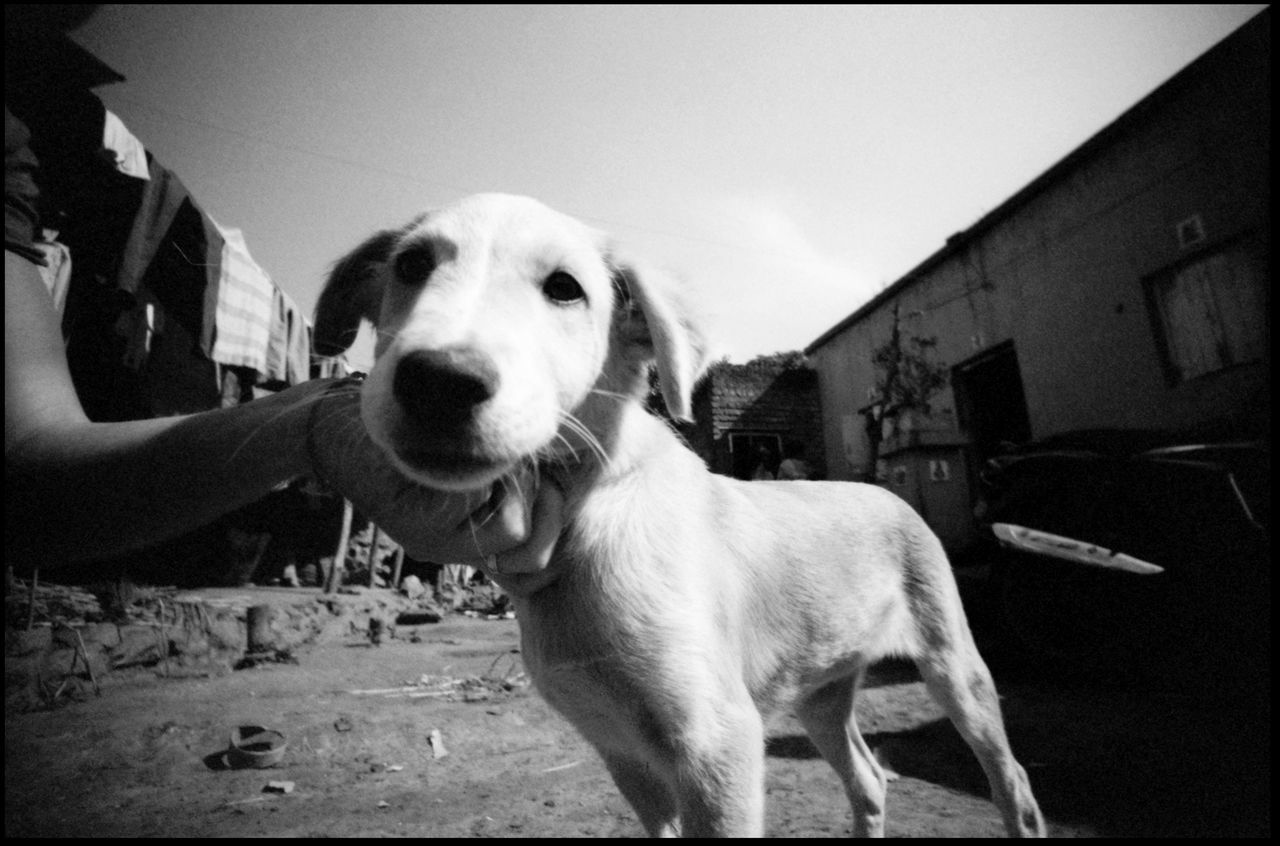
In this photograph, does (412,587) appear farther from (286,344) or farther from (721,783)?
(721,783)

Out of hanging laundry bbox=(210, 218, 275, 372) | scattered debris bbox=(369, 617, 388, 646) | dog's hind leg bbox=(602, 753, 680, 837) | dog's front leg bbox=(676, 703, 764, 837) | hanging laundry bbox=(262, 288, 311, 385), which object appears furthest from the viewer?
scattered debris bbox=(369, 617, 388, 646)

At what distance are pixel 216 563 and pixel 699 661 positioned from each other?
7663 millimetres

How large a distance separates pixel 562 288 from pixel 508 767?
318 centimetres

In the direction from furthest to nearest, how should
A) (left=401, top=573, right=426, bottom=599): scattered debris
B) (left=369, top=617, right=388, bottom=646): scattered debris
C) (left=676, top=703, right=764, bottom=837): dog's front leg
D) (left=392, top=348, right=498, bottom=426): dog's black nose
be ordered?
(left=401, top=573, right=426, bottom=599): scattered debris
(left=369, top=617, right=388, bottom=646): scattered debris
(left=676, top=703, right=764, bottom=837): dog's front leg
(left=392, top=348, right=498, bottom=426): dog's black nose

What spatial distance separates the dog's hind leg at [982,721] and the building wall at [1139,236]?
224 centimetres

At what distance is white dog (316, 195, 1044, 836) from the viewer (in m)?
1.09

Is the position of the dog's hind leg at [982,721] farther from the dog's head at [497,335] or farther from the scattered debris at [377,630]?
the scattered debris at [377,630]

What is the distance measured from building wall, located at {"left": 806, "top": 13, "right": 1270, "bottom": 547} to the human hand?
3.96 m

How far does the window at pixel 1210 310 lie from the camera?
5.00m

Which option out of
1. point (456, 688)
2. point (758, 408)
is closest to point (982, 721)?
point (758, 408)

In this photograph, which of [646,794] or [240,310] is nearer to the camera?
[646,794]

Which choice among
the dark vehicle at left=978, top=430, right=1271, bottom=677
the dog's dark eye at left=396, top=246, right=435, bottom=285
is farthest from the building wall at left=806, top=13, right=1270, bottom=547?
the dog's dark eye at left=396, top=246, right=435, bottom=285

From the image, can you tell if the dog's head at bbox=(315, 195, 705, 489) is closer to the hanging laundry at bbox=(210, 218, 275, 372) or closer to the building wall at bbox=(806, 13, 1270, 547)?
the hanging laundry at bbox=(210, 218, 275, 372)

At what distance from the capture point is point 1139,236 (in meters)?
5.48
